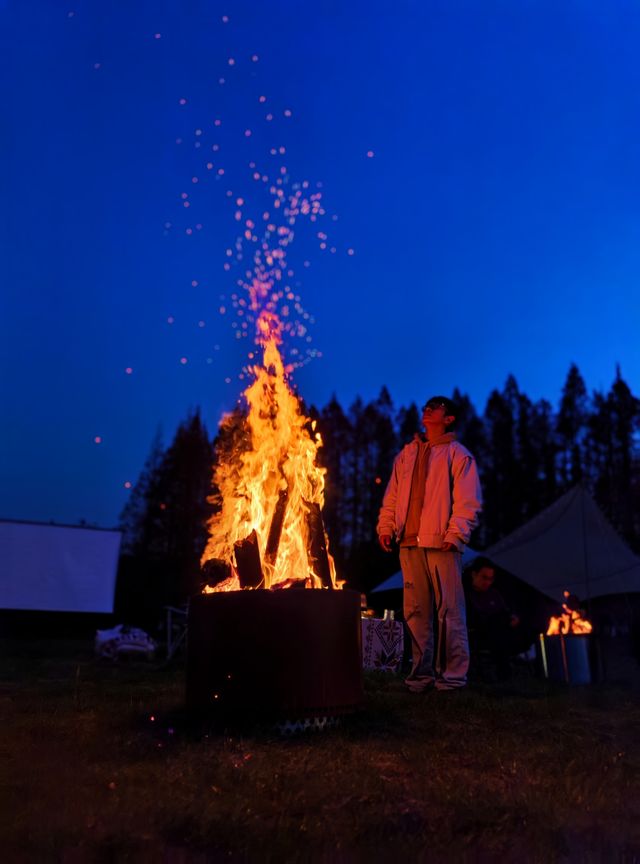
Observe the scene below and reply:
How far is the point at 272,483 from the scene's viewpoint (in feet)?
17.1

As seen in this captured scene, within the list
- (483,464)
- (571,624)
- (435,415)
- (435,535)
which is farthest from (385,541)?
(483,464)

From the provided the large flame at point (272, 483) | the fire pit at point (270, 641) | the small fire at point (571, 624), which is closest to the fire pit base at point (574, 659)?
the small fire at point (571, 624)

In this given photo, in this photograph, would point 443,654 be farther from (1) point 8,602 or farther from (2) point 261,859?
(1) point 8,602

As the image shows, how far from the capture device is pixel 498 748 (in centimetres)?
351

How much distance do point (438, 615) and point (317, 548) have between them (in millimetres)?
1074

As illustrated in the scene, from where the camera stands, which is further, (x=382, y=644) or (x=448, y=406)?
Answer: (x=382, y=644)

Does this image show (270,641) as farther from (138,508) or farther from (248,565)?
(138,508)

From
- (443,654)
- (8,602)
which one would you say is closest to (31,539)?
(8,602)

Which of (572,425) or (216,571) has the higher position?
(572,425)

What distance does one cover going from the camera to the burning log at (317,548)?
203 inches

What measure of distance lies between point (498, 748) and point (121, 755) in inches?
71.5

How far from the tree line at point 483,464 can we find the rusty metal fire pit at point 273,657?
36.7 metres

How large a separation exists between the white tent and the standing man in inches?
417

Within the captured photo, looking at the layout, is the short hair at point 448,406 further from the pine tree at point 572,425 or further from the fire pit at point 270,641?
the pine tree at point 572,425
